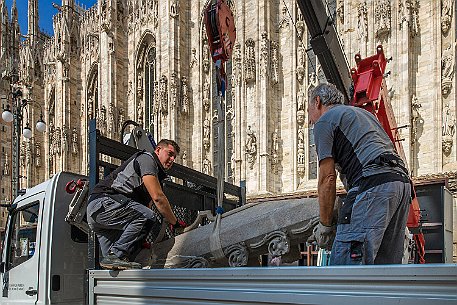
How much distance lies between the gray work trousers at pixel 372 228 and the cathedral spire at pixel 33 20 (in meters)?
35.0

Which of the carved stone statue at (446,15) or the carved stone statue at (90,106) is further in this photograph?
the carved stone statue at (90,106)

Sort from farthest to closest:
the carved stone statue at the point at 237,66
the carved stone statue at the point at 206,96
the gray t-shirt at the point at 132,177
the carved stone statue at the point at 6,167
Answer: the carved stone statue at the point at 6,167 < the carved stone statue at the point at 206,96 < the carved stone statue at the point at 237,66 < the gray t-shirt at the point at 132,177

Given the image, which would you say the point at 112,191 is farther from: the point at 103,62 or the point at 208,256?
the point at 103,62

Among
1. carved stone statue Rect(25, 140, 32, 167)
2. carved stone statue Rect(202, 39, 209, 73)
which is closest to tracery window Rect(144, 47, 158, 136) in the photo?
carved stone statue Rect(202, 39, 209, 73)

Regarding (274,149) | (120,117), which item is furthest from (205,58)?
(120,117)

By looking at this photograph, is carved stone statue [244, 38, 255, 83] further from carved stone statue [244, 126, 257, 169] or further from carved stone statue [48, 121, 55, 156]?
carved stone statue [48, 121, 55, 156]

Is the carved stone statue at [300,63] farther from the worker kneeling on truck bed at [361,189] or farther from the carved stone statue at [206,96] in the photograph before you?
the worker kneeling on truck bed at [361,189]

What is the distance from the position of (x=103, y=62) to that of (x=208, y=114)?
7502 millimetres

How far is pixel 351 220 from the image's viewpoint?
2807 mm

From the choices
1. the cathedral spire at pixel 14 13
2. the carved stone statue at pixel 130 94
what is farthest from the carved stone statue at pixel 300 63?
the cathedral spire at pixel 14 13

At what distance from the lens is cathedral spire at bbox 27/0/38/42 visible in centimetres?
3466

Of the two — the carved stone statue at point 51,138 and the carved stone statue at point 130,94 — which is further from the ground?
the carved stone statue at point 130,94

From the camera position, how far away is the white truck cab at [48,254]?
16.0 feet

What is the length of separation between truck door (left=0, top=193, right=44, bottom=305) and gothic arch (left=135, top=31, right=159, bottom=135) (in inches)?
712
